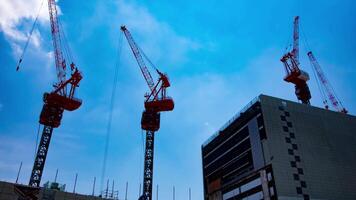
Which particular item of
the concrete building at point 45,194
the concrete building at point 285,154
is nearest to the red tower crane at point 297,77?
the concrete building at point 285,154

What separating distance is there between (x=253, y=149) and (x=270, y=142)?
702cm

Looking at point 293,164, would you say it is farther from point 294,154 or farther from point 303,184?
point 303,184

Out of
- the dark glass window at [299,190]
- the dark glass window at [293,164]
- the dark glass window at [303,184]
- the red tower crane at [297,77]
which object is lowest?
the dark glass window at [299,190]

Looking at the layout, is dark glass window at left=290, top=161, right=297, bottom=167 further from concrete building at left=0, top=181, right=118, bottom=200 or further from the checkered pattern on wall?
concrete building at left=0, top=181, right=118, bottom=200

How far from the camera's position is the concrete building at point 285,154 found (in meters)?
87.0

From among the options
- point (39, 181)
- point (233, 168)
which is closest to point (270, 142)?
point (233, 168)

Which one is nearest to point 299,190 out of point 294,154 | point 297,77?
point 294,154

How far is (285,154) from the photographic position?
297ft

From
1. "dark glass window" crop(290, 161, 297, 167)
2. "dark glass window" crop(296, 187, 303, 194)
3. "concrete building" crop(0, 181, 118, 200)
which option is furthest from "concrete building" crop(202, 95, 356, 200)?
"concrete building" crop(0, 181, 118, 200)

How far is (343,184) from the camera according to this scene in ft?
310

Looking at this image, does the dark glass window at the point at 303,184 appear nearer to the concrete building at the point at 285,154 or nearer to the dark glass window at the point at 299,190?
the concrete building at the point at 285,154

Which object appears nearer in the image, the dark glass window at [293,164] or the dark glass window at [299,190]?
the dark glass window at [299,190]

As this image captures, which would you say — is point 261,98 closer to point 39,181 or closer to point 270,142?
point 270,142

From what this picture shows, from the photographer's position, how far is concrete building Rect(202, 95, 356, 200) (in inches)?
3425
